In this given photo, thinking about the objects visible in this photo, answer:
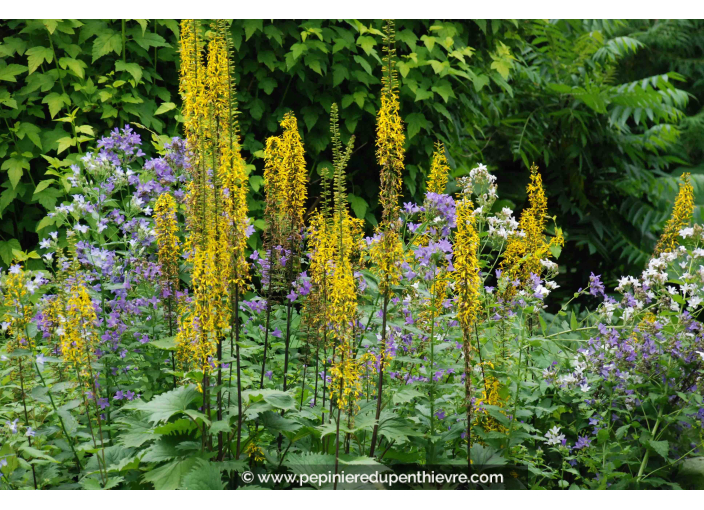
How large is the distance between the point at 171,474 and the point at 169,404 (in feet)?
0.87

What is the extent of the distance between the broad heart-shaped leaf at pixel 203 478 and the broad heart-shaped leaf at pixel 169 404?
22cm

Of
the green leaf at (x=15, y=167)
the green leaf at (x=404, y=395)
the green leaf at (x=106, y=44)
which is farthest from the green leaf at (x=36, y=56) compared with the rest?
the green leaf at (x=404, y=395)

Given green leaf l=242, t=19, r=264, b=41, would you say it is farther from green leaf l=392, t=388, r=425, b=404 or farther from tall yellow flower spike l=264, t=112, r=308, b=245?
green leaf l=392, t=388, r=425, b=404

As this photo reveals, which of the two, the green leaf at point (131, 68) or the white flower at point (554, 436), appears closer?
the white flower at point (554, 436)

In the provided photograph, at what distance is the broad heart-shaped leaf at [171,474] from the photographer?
A: 2418 millimetres

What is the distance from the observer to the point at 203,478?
2.37m

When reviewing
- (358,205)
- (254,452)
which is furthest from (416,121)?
(254,452)

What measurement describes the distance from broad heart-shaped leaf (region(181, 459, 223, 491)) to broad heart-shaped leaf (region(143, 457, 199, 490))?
30 mm

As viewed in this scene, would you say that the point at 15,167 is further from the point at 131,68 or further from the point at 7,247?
the point at 131,68

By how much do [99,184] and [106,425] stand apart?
1289 mm

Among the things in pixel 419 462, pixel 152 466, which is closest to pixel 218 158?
pixel 152 466

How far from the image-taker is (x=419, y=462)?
2.82 meters

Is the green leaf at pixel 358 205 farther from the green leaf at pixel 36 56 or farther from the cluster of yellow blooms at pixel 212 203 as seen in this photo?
the green leaf at pixel 36 56

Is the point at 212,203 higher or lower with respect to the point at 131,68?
lower
